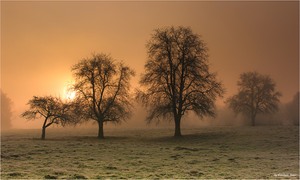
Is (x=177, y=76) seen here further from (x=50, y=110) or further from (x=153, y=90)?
(x=50, y=110)

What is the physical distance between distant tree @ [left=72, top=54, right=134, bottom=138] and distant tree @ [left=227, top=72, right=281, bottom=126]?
118ft

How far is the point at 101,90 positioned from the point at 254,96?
41.7m

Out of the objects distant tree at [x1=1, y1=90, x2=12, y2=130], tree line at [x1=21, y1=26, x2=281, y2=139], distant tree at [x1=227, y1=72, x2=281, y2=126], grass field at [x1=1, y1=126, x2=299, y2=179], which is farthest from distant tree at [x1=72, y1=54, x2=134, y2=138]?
distant tree at [x1=1, y1=90, x2=12, y2=130]

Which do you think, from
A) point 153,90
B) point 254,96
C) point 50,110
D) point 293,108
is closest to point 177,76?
point 153,90

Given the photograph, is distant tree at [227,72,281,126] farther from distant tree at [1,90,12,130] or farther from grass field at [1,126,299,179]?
distant tree at [1,90,12,130]

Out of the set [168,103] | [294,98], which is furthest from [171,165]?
[294,98]

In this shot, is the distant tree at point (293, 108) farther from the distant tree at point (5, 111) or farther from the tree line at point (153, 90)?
the distant tree at point (5, 111)

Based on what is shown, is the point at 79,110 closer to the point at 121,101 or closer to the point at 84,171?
the point at 121,101

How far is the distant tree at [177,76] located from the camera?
45531 mm

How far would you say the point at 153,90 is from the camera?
4622 centimetres

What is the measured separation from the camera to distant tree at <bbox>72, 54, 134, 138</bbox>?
4966 centimetres

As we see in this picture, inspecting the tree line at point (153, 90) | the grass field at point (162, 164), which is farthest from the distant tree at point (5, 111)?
the grass field at point (162, 164)

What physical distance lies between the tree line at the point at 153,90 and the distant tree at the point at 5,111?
8223cm

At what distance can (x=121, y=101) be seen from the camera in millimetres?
51000
